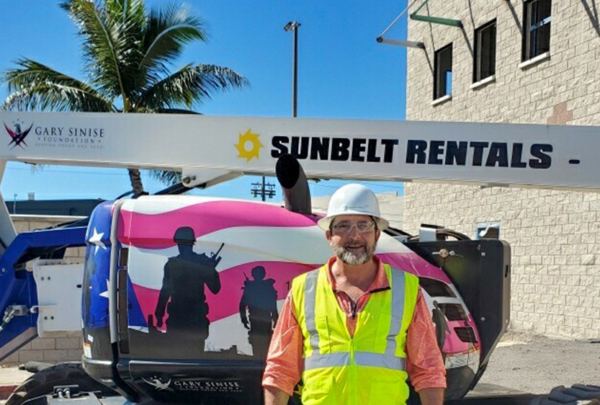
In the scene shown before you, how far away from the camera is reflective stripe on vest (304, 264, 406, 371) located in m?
2.68

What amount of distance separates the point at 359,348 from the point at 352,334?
0.06 m

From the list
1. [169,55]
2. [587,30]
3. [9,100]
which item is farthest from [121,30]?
[587,30]

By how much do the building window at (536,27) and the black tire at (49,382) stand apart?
35.7ft

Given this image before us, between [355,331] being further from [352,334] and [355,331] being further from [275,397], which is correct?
[275,397]

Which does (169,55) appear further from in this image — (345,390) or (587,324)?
(345,390)

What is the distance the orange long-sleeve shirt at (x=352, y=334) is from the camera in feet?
9.06

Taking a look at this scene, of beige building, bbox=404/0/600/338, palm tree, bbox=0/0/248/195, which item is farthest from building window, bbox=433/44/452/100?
palm tree, bbox=0/0/248/195

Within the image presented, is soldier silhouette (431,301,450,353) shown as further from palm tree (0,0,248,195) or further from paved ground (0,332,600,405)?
palm tree (0,0,248,195)

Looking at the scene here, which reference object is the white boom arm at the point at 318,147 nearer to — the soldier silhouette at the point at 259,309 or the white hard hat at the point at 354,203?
the soldier silhouette at the point at 259,309

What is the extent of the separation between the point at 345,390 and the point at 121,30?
48.0 ft

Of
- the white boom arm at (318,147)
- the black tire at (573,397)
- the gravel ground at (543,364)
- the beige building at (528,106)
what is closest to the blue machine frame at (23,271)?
the white boom arm at (318,147)

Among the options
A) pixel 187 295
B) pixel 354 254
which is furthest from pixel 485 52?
pixel 354 254

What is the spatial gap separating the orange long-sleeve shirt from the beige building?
948 centimetres

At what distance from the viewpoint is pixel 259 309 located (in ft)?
13.0
